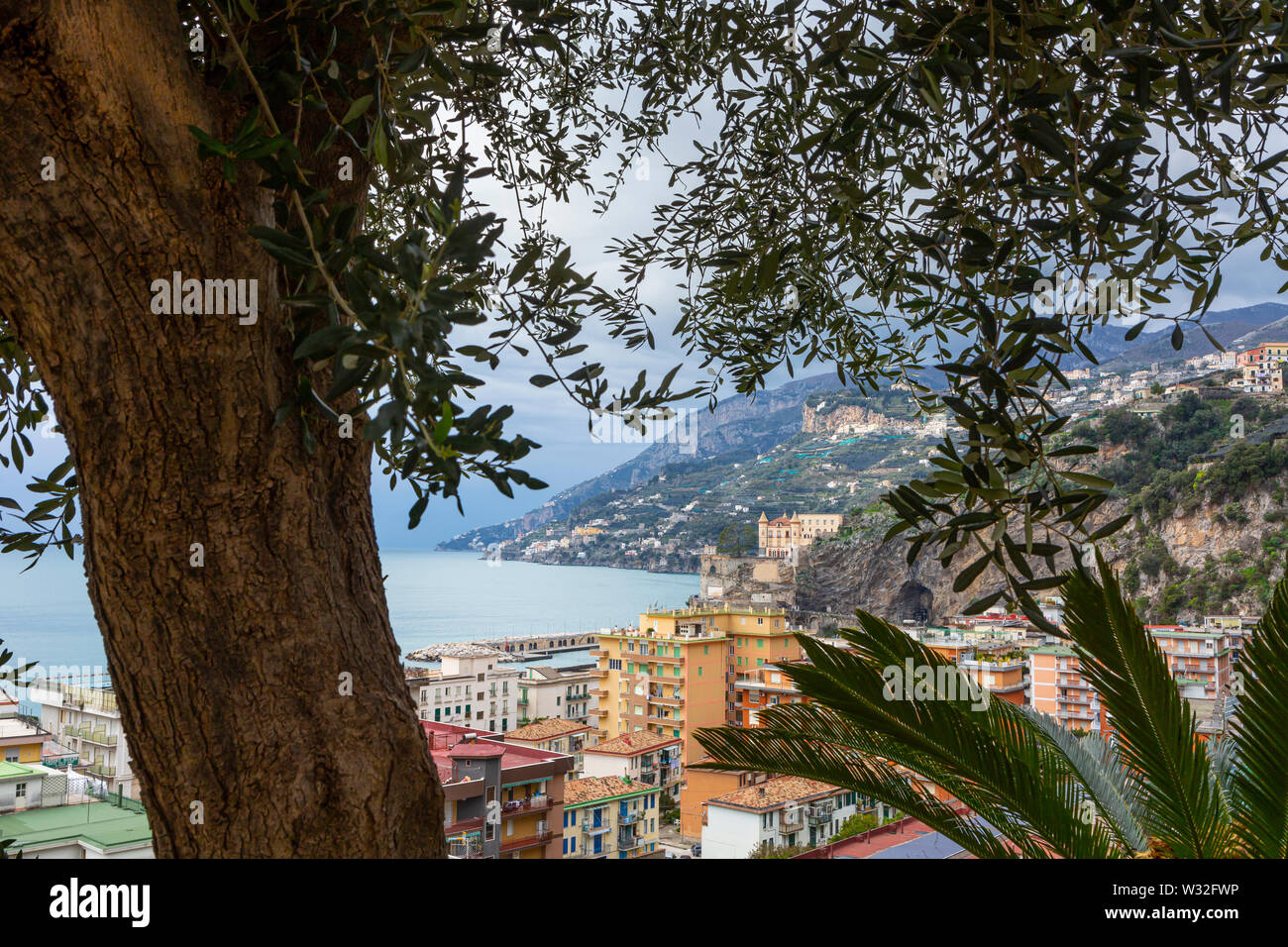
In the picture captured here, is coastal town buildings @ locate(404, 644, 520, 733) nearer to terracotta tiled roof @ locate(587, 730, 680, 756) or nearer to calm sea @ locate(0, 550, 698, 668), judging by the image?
calm sea @ locate(0, 550, 698, 668)

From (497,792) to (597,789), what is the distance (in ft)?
6.79

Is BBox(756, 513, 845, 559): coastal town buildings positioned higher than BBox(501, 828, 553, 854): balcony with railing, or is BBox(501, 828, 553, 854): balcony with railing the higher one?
BBox(756, 513, 845, 559): coastal town buildings

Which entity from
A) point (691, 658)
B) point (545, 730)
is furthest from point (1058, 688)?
point (545, 730)

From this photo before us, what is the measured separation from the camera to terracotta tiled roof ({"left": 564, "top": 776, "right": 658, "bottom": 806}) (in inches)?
211

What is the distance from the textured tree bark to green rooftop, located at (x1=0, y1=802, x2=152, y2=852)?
1880mm

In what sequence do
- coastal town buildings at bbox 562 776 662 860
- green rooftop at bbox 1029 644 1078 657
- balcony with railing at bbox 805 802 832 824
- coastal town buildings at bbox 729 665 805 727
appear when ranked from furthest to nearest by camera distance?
coastal town buildings at bbox 562 776 662 860 → balcony with railing at bbox 805 802 832 824 → coastal town buildings at bbox 729 665 805 727 → green rooftop at bbox 1029 644 1078 657

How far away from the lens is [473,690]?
6180mm

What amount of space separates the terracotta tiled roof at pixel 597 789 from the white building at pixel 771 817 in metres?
0.68

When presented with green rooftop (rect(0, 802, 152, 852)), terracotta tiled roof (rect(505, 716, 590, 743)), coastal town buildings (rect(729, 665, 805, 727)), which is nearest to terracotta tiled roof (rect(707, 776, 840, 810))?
coastal town buildings (rect(729, 665, 805, 727))

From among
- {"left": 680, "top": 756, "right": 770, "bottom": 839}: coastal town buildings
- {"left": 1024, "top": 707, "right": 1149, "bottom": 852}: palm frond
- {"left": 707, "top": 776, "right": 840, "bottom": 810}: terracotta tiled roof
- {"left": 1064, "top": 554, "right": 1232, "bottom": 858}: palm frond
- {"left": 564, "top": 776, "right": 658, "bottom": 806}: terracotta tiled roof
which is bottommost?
{"left": 680, "top": 756, "right": 770, "bottom": 839}: coastal town buildings

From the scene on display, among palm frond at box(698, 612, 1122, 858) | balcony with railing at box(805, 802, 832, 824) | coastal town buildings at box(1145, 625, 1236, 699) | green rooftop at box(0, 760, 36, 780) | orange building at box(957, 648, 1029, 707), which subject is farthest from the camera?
balcony with railing at box(805, 802, 832, 824)

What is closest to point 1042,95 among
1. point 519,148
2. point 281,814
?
point 281,814

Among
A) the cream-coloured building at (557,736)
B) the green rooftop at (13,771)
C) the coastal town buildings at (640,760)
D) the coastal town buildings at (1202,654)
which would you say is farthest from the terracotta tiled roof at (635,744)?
the green rooftop at (13,771)
